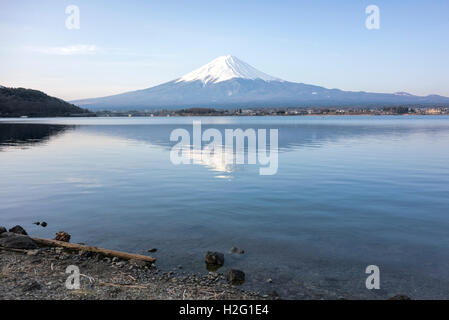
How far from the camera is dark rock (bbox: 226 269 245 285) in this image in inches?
366

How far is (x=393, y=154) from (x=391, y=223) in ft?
88.9

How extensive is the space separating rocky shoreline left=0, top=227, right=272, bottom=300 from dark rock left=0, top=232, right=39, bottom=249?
0.04 metres

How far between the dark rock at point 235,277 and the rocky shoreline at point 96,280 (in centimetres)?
3

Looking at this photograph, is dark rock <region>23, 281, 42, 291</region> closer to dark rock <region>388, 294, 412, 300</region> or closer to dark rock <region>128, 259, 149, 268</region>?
dark rock <region>128, 259, 149, 268</region>

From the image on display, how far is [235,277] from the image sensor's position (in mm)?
9328

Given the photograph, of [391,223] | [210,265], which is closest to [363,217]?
[391,223]


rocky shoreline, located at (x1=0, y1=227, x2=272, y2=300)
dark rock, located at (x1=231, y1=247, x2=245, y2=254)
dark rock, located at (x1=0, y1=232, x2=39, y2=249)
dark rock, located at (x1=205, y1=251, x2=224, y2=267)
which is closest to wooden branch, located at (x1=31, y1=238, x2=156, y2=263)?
rocky shoreline, located at (x1=0, y1=227, x2=272, y2=300)

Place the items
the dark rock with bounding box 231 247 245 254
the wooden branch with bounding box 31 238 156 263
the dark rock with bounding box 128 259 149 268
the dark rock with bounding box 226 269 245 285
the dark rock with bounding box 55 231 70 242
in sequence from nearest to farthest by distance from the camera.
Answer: the dark rock with bounding box 226 269 245 285 < the dark rock with bounding box 128 259 149 268 < the wooden branch with bounding box 31 238 156 263 < the dark rock with bounding box 231 247 245 254 < the dark rock with bounding box 55 231 70 242

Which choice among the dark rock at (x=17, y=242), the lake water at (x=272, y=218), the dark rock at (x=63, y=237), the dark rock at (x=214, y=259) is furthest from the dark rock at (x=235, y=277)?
the dark rock at (x=17, y=242)

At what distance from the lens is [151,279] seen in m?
9.09

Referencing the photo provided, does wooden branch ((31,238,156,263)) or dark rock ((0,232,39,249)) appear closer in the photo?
wooden branch ((31,238,156,263))

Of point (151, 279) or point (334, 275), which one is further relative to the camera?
point (334, 275)

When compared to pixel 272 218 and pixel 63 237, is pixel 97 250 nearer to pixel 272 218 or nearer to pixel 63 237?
pixel 63 237
